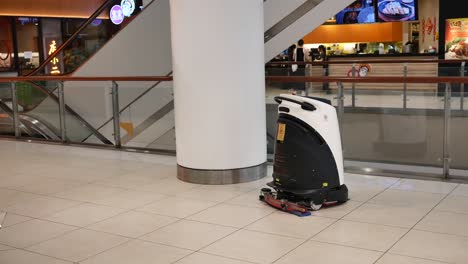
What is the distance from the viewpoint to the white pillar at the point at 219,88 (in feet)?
17.1

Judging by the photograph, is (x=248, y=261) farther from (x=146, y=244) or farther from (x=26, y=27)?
(x=26, y=27)

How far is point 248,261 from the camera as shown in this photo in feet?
11.5

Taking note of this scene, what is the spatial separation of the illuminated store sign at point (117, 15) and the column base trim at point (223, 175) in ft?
27.8

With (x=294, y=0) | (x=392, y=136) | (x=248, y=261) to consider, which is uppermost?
(x=294, y=0)

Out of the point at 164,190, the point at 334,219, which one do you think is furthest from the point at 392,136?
the point at 164,190

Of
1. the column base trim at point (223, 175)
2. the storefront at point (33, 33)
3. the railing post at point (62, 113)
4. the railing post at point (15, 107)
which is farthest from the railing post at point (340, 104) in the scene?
the storefront at point (33, 33)

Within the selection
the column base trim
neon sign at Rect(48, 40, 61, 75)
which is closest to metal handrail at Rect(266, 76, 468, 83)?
the column base trim

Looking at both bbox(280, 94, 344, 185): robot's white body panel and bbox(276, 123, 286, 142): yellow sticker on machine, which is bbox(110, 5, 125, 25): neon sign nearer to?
bbox(276, 123, 286, 142): yellow sticker on machine

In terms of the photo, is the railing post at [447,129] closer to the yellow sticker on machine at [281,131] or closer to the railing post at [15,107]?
the yellow sticker on machine at [281,131]

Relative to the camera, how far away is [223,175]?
5469 millimetres

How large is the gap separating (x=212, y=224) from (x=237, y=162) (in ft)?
4.18

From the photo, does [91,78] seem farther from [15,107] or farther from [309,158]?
[309,158]

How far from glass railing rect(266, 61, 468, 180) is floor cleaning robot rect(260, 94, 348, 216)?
4.09 feet

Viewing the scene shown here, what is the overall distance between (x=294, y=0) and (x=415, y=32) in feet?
36.3
